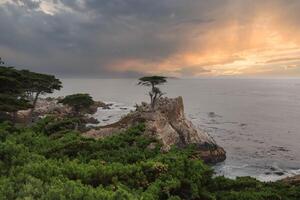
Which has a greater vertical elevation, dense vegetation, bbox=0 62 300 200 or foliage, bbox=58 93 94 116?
foliage, bbox=58 93 94 116

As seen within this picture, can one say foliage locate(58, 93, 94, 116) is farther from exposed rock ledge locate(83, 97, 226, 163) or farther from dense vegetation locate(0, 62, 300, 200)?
dense vegetation locate(0, 62, 300, 200)

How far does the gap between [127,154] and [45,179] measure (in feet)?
13.4

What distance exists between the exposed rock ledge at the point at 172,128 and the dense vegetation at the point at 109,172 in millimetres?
19219

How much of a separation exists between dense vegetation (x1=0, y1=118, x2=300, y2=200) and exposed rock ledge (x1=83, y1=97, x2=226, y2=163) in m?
19.2

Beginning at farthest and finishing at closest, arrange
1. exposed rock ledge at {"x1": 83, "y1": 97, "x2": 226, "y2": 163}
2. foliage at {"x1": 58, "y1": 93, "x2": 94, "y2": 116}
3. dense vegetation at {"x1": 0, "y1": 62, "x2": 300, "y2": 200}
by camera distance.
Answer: foliage at {"x1": 58, "y1": 93, "x2": 94, "y2": 116} → exposed rock ledge at {"x1": 83, "y1": 97, "x2": 226, "y2": 163} → dense vegetation at {"x1": 0, "y1": 62, "x2": 300, "y2": 200}

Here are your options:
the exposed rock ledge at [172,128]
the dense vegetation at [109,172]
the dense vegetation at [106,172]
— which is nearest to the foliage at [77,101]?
the exposed rock ledge at [172,128]

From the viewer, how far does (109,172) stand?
9.69m

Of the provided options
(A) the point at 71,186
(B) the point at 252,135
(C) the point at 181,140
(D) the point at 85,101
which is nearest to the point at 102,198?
(A) the point at 71,186

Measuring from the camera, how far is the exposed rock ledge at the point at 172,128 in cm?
3419

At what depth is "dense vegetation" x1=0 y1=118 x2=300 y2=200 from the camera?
6719mm

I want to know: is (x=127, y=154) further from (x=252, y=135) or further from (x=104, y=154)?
(x=252, y=135)

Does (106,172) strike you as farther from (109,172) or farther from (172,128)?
(172,128)

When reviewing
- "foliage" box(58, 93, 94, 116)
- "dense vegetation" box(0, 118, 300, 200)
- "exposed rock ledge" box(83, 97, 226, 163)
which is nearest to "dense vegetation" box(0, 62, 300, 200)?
"dense vegetation" box(0, 118, 300, 200)

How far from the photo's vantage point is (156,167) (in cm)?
1068
